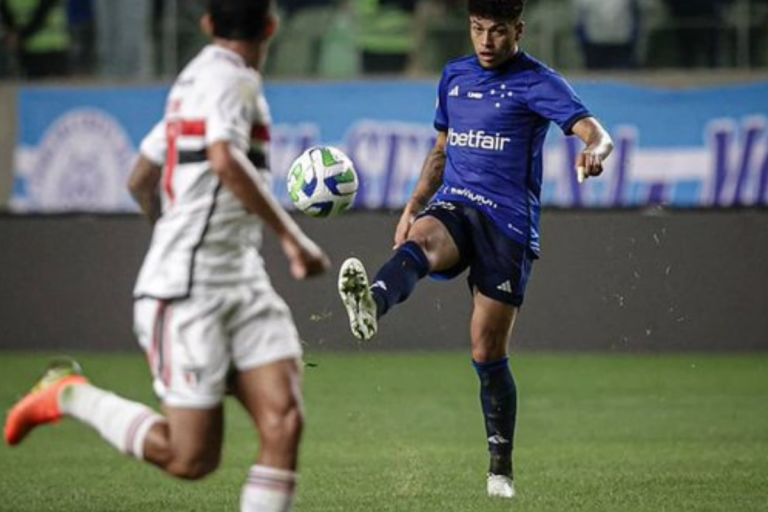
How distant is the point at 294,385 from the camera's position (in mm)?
6016

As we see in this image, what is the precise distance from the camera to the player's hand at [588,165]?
768cm

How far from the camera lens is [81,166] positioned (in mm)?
17703

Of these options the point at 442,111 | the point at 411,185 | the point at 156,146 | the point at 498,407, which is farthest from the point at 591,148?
the point at 411,185

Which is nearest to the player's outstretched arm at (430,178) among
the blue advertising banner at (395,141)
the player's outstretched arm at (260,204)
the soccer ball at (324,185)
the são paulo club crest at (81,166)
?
the soccer ball at (324,185)

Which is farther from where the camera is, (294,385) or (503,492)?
(503,492)

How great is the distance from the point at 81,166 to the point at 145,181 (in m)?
11.4

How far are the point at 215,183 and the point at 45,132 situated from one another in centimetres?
1223

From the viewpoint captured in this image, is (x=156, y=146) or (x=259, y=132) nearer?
(x=259, y=132)

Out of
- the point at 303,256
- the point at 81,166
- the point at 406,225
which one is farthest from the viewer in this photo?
the point at 81,166

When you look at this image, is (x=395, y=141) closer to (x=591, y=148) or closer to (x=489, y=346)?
(x=489, y=346)

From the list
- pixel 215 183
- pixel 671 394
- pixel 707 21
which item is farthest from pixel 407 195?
pixel 215 183

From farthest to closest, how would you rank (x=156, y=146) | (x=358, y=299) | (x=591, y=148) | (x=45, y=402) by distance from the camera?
(x=358, y=299), (x=591, y=148), (x=45, y=402), (x=156, y=146)

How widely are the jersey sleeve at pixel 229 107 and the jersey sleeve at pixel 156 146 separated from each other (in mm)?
376

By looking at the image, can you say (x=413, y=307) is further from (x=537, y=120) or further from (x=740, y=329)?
(x=537, y=120)
